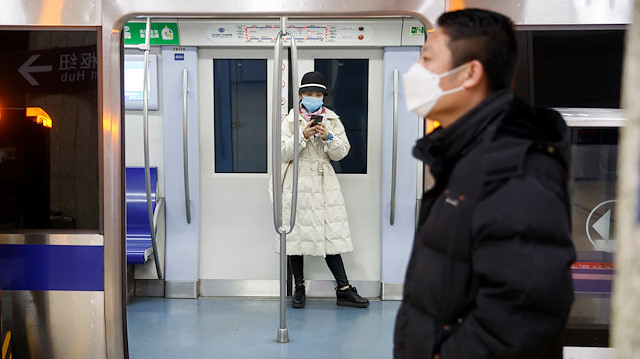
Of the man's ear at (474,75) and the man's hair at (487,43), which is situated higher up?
the man's hair at (487,43)

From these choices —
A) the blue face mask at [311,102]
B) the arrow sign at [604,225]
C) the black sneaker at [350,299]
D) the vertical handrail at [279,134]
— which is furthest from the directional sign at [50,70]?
the black sneaker at [350,299]

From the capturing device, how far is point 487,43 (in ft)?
4.80

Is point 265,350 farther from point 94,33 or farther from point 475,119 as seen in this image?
point 475,119

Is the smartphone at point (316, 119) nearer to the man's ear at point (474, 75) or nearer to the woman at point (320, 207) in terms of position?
the woman at point (320, 207)

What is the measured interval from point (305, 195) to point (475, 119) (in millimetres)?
3450

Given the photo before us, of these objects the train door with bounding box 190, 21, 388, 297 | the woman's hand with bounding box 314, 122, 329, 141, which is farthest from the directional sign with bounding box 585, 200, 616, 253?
the train door with bounding box 190, 21, 388, 297

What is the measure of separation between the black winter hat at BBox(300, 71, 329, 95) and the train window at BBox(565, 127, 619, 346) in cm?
221

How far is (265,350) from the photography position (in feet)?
13.0

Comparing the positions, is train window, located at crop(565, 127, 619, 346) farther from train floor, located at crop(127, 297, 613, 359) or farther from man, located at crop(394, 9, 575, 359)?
train floor, located at crop(127, 297, 613, 359)

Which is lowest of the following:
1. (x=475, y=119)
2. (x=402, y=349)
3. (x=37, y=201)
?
(x=402, y=349)

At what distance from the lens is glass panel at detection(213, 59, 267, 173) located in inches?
201

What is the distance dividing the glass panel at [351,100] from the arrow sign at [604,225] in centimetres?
260

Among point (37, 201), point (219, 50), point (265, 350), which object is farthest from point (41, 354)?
point (219, 50)

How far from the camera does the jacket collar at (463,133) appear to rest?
4.67ft
